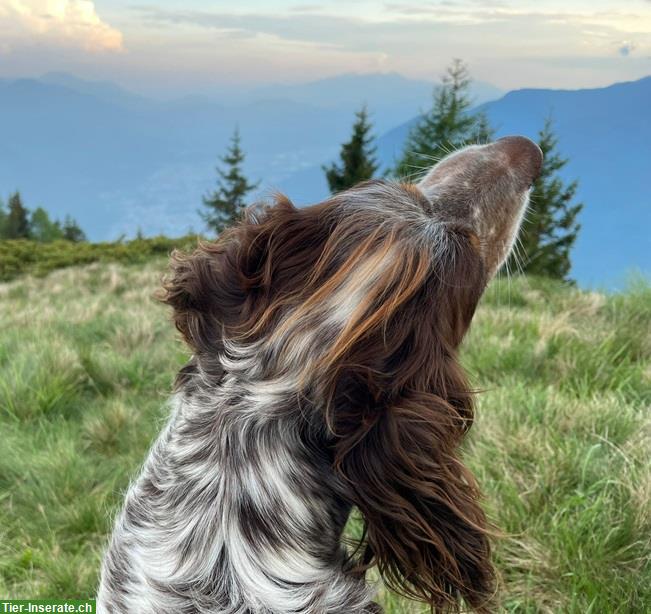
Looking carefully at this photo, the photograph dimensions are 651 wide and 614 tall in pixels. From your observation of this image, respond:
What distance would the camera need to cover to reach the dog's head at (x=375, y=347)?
5.90 ft

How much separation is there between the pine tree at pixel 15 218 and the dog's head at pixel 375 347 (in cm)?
5913

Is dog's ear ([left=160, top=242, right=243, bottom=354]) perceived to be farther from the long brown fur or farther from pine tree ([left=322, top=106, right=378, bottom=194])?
pine tree ([left=322, top=106, right=378, bottom=194])

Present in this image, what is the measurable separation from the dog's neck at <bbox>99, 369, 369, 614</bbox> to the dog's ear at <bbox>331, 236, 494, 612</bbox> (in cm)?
12

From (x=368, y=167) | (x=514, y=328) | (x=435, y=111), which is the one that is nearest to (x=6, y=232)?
(x=368, y=167)

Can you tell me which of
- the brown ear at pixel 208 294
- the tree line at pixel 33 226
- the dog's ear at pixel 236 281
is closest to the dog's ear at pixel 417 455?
the dog's ear at pixel 236 281

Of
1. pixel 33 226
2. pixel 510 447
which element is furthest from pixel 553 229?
pixel 33 226

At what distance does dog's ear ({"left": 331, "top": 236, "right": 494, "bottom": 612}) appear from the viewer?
5.88ft

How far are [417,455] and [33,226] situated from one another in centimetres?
6438

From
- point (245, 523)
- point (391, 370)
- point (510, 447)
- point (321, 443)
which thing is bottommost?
point (510, 447)

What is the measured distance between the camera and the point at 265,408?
188cm

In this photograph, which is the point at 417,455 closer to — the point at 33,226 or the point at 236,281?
the point at 236,281

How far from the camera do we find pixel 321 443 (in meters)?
1.91

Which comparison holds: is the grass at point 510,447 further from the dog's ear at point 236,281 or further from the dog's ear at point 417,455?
the dog's ear at point 236,281

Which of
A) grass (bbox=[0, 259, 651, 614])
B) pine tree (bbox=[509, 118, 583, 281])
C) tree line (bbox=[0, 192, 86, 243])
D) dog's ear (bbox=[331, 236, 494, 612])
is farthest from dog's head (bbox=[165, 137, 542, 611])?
tree line (bbox=[0, 192, 86, 243])
